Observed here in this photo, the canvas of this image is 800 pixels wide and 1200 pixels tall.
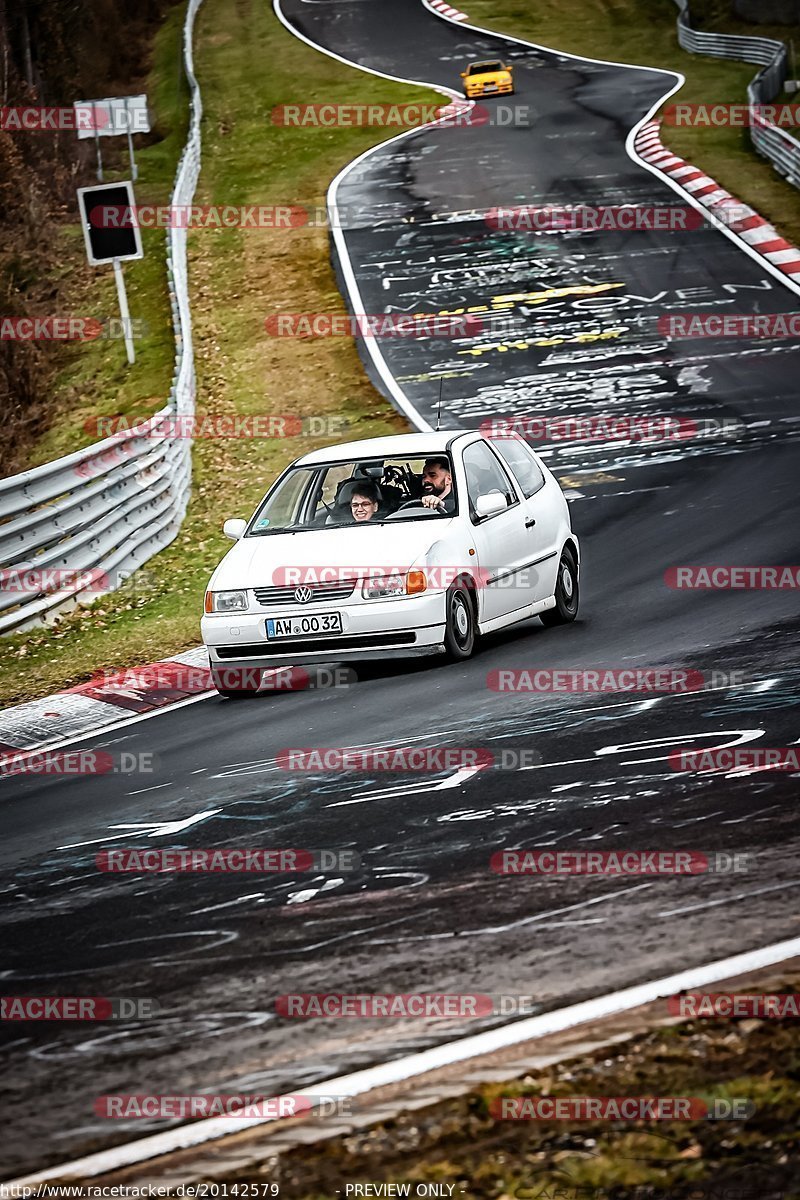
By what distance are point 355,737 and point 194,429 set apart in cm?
1341

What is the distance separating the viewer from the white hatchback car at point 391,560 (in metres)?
10.9

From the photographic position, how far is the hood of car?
11.0 meters

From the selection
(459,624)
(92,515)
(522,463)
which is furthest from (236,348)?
(459,624)

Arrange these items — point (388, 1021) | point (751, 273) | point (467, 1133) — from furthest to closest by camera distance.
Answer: point (751, 273) < point (388, 1021) < point (467, 1133)

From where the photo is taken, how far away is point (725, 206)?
31500mm

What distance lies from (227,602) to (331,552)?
76 centimetres

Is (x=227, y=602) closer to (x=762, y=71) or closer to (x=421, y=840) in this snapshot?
(x=421, y=840)

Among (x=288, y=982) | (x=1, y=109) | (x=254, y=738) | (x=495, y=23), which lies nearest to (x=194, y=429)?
(x=254, y=738)

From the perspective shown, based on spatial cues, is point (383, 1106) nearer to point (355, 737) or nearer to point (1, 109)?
point (355, 737)

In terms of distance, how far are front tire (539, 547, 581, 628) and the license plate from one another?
228cm

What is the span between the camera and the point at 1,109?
112ft

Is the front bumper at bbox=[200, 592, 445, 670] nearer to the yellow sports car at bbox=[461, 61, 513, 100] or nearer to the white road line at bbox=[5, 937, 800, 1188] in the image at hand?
the white road line at bbox=[5, 937, 800, 1188]

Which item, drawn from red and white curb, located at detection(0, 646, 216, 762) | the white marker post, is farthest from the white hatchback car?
the white marker post

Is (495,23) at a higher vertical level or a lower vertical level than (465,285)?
higher
